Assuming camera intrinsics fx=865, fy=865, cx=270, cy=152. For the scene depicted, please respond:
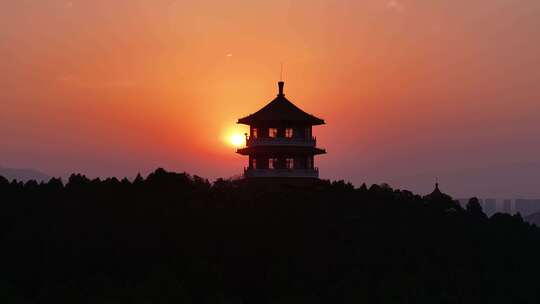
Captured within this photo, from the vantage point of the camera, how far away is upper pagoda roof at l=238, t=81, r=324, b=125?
6400cm

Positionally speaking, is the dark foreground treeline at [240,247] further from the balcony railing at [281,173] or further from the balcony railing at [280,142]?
the balcony railing at [280,142]

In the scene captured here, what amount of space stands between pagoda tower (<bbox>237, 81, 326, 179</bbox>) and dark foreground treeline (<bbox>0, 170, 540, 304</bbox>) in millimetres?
1384

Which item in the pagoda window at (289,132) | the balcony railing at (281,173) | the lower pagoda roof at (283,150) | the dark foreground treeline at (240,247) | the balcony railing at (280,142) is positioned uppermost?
the pagoda window at (289,132)

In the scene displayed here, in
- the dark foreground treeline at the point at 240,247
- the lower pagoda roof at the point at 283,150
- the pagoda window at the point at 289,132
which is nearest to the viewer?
the dark foreground treeline at the point at 240,247

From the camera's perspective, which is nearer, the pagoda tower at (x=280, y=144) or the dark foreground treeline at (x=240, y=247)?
the dark foreground treeline at (x=240, y=247)

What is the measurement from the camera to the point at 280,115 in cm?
6412

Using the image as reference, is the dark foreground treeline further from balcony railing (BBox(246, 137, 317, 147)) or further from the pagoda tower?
balcony railing (BBox(246, 137, 317, 147))

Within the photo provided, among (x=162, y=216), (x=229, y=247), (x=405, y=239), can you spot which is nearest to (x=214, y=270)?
(x=229, y=247)

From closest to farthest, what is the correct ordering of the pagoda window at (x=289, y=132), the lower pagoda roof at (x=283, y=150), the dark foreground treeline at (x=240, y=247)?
the dark foreground treeline at (x=240, y=247) → the lower pagoda roof at (x=283, y=150) → the pagoda window at (x=289, y=132)

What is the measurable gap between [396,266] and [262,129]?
16.1 m

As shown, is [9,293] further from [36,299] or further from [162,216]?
[162,216]

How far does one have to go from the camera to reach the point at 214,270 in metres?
49.8

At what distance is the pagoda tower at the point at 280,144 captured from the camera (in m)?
63.5

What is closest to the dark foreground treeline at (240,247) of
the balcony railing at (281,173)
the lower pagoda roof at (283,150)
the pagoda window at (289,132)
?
the balcony railing at (281,173)
